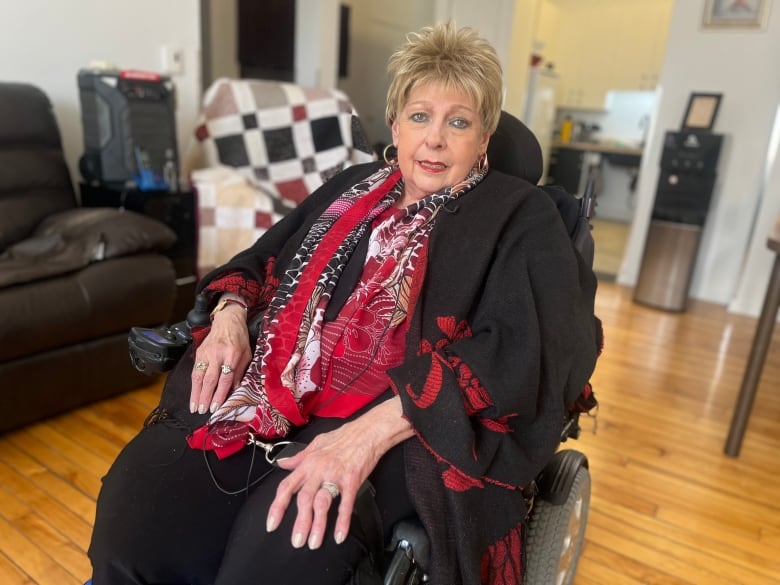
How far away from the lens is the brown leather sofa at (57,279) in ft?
5.38

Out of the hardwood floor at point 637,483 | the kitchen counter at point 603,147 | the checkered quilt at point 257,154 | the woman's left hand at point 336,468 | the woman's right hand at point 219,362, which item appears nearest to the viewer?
the woman's left hand at point 336,468

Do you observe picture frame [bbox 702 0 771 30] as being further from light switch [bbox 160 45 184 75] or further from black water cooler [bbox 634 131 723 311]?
light switch [bbox 160 45 184 75]

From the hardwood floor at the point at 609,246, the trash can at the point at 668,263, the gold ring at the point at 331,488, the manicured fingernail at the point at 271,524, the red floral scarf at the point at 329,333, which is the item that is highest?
the red floral scarf at the point at 329,333

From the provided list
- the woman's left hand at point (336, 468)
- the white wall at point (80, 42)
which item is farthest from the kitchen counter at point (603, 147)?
the woman's left hand at point (336, 468)

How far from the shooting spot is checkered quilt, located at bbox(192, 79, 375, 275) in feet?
7.82

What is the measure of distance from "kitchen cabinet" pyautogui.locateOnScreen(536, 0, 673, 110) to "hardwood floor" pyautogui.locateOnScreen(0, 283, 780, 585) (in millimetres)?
4956

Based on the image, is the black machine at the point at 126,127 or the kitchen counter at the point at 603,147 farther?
the kitchen counter at the point at 603,147

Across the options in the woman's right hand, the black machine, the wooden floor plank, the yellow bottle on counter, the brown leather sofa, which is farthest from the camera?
the yellow bottle on counter

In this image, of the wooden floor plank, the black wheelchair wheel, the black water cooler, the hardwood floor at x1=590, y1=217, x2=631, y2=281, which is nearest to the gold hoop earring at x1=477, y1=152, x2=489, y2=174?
the black wheelchair wheel

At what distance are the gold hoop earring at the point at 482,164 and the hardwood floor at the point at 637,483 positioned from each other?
730 mm

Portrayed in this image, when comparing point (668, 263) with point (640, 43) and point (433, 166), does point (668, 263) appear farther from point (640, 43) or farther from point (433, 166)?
point (640, 43)

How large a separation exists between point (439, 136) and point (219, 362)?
0.55 metres

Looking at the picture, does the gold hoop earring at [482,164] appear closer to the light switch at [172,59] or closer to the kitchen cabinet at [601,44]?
the light switch at [172,59]

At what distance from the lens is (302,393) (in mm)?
982
